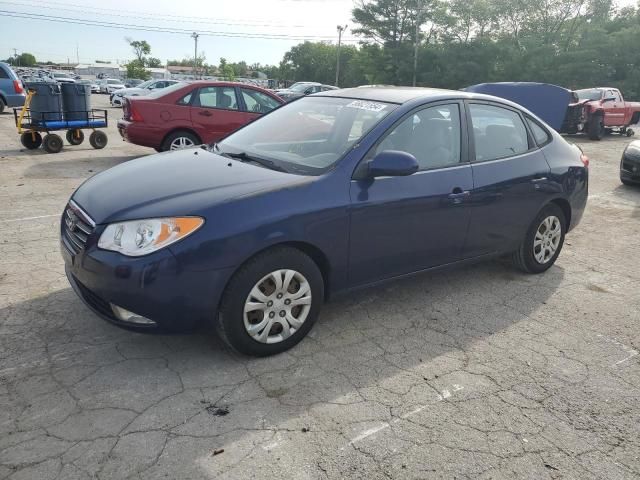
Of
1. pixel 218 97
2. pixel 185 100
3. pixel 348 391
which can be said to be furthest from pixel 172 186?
pixel 218 97

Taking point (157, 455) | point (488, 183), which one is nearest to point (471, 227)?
point (488, 183)

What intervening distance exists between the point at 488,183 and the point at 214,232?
2.29 m

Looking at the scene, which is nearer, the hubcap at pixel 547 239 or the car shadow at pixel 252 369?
the car shadow at pixel 252 369

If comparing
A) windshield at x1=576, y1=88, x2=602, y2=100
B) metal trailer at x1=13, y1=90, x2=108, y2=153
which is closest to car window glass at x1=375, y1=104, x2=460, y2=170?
metal trailer at x1=13, y1=90, x2=108, y2=153

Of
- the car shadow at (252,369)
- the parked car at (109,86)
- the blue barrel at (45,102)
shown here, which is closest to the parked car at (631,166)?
the car shadow at (252,369)

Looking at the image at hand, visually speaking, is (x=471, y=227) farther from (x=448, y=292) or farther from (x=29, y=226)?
(x=29, y=226)

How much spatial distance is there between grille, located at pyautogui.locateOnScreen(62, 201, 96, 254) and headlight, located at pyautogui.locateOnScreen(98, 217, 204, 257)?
0.20m

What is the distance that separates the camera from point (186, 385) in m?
2.92

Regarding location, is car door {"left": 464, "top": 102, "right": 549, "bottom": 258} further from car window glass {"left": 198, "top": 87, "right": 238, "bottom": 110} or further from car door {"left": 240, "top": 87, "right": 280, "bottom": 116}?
car window glass {"left": 198, "top": 87, "right": 238, "bottom": 110}

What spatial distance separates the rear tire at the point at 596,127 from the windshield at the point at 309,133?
1611 centimetres

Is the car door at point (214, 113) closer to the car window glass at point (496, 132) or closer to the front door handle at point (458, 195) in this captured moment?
the car window glass at point (496, 132)

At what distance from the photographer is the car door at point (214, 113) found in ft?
31.4

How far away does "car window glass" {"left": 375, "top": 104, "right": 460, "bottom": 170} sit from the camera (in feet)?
12.1

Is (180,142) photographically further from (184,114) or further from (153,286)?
(153,286)
